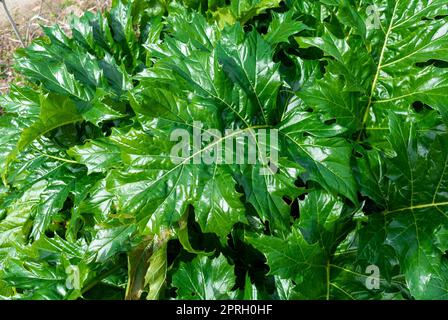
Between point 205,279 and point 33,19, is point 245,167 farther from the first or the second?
point 33,19

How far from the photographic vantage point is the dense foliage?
1629 millimetres

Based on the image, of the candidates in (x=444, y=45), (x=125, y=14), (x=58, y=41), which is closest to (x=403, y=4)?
(x=444, y=45)

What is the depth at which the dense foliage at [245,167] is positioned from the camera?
1.63 m

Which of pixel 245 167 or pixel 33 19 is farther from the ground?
pixel 245 167

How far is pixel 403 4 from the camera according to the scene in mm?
1915

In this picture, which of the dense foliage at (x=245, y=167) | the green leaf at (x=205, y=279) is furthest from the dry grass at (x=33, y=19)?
the green leaf at (x=205, y=279)

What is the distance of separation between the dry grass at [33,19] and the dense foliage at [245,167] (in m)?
1.56

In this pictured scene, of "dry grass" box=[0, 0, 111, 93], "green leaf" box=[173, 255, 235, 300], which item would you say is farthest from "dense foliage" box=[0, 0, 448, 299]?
"dry grass" box=[0, 0, 111, 93]

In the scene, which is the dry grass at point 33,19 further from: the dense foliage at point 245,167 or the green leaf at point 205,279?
the green leaf at point 205,279

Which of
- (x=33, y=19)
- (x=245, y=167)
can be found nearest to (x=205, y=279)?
(x=245, y=167)

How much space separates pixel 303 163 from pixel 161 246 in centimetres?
61

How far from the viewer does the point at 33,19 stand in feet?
12.6

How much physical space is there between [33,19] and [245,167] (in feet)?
9.41

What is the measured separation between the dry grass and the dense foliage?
156cm
